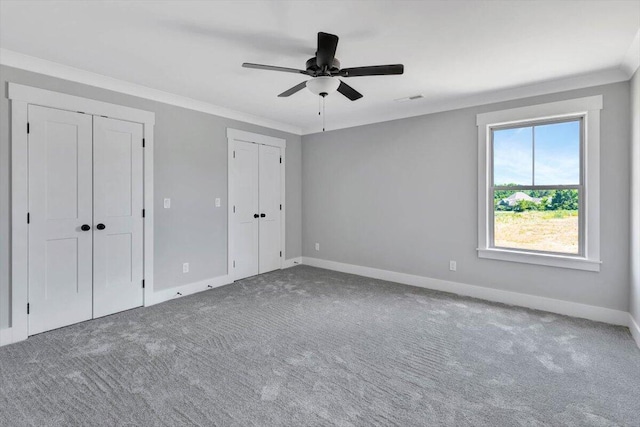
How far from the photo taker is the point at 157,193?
372 centimetres

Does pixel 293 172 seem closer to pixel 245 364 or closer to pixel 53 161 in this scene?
pixel 53 161

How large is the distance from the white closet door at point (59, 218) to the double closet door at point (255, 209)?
1823 millimetres

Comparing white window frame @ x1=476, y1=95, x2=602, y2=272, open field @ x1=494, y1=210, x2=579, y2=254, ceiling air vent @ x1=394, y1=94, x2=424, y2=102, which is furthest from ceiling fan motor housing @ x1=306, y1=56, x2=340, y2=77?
open field @ x1=494, y1=210, x2=579, y2=254

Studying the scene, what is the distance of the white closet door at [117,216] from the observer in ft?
10.6

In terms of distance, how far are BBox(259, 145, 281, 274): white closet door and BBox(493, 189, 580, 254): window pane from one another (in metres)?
3.30

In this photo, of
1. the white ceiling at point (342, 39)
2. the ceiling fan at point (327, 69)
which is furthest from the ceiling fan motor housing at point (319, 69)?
the white ceiling at point (342, 39)

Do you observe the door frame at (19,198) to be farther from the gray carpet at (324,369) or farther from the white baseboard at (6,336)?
the gray carpet at (324,369)

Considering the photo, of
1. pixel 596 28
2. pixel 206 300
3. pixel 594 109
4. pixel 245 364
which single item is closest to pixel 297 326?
pixel 245 364

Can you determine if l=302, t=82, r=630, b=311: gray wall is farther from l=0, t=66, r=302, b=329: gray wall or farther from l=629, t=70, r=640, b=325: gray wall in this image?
l=0, t=66, r=302, b=329: gray wall

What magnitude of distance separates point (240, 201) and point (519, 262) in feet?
12.5

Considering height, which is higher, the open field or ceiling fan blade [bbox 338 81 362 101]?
ceiling fan blade [bbox 338 81 362 101]

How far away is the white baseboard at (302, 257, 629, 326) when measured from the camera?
124 inches

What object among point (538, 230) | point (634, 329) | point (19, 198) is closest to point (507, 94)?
point (538, 230)

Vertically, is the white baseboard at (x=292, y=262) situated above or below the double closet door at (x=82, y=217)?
below
